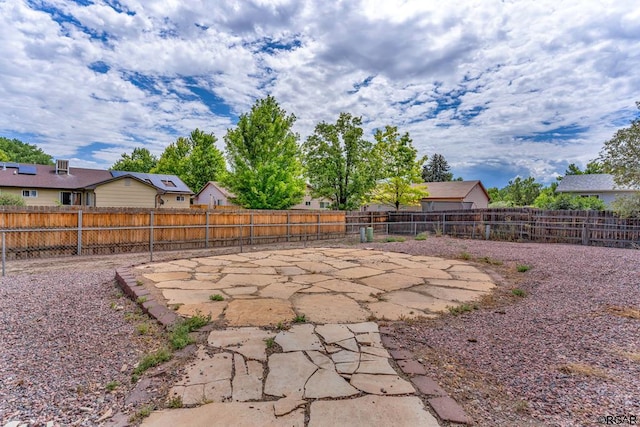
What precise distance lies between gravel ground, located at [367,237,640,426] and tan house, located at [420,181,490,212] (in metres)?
21.2

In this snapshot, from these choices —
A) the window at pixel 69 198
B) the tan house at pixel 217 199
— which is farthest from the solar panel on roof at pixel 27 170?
the tan house at pixel 217 199

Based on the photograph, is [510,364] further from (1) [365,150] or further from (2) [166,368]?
(1) [365,150]

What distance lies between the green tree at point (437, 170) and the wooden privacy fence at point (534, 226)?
85.1 ft

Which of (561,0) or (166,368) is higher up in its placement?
(561,0)

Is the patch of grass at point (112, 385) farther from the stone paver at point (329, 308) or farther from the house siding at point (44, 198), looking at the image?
the house siding at point (44, 198)

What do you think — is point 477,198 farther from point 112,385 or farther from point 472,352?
point 112,385

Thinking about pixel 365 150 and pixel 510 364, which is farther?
pixel 365 150

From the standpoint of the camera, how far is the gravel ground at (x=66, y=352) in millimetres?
1774

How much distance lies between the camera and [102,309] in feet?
11.5

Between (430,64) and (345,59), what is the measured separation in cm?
281

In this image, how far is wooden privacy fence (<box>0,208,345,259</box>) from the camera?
771cm

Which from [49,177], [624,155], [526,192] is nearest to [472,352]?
[624,155]

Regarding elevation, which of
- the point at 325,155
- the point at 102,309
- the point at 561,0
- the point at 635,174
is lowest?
the point at 102,309

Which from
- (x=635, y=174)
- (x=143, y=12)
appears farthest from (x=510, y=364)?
(x=635, y=174)
